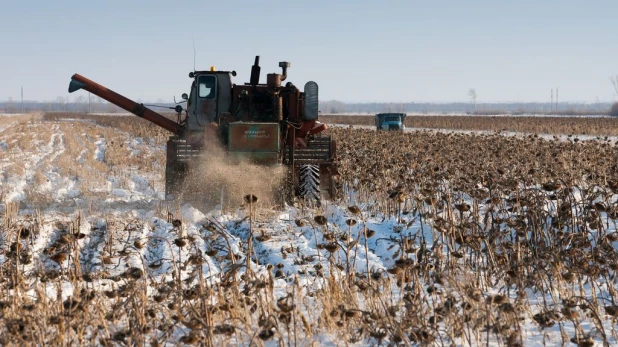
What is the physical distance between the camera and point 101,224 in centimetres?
1014

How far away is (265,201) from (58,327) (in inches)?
302

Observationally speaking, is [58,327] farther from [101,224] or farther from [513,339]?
[101,224]

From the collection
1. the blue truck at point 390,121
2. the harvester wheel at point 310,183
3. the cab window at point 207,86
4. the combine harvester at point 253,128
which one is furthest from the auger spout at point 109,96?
the blue truck at point 390,121

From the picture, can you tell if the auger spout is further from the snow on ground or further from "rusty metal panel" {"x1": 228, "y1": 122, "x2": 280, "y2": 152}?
"rusty metal panel" {"x1": 228, "y1": 122, "x2": 280, "y2": 152}

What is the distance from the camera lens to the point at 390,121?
4150cm

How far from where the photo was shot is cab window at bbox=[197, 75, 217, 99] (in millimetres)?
13227

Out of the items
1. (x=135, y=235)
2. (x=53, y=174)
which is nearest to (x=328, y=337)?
(x=135, y=235)

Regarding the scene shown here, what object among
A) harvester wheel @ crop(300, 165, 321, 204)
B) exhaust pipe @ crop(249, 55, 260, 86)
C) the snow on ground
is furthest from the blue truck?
harvester wheel @ crop(300, 165, 321, 204)

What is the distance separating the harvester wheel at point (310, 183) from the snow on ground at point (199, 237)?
44 centimetres

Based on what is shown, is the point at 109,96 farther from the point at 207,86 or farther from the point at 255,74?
the point at 255,74

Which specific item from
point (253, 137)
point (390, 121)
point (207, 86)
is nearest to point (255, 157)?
point (253, 137)

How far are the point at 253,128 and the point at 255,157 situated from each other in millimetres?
437

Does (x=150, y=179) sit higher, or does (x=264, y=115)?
(x=264, y=115)

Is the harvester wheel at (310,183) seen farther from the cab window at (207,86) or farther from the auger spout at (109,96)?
the auger spout at (109,96)
